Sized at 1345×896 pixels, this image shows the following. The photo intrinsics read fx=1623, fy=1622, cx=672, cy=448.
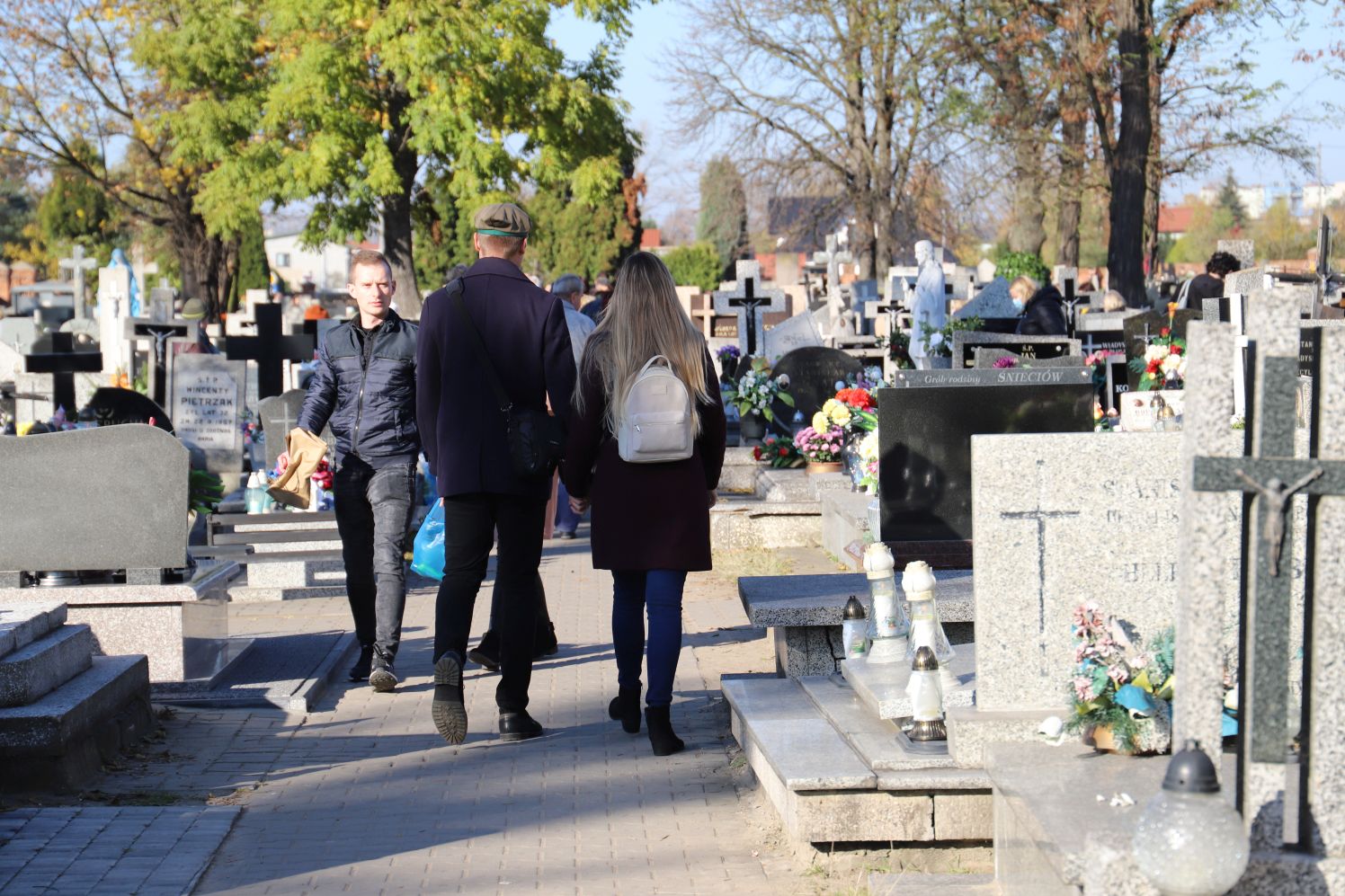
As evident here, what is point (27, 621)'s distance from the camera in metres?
5.82

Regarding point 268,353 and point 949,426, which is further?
point 268,353

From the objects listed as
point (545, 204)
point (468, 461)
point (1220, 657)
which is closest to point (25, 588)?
point (468, 461)

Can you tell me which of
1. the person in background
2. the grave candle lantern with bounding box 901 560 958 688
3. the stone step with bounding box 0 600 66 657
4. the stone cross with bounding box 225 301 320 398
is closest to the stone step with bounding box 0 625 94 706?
the stone step with bounding box 0 600 66 657

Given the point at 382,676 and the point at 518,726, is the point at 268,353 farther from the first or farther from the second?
the point at 518,726

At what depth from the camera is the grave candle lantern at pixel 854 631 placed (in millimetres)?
5992

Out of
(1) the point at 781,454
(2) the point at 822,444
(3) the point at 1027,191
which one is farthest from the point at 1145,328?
(3) the point at 1027,191

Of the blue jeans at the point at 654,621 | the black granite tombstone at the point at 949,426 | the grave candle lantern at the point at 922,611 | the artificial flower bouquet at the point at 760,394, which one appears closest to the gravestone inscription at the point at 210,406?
the artificial flower bouquet at the point at 760,394

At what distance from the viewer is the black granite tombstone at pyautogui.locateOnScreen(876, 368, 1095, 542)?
28.1 ft

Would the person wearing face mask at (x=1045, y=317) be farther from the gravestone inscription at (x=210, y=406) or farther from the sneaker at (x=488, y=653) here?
the sneaker at (x=488, y=653)

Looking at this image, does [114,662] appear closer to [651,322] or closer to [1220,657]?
[651,322]

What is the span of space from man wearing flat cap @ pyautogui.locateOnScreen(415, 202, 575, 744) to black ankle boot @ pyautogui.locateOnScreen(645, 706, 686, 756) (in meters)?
0.55

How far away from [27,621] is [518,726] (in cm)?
184

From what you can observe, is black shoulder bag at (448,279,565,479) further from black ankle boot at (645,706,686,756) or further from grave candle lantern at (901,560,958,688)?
grave candle lantern at (901,560,958,688)

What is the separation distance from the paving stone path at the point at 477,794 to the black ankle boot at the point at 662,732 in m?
0.05
